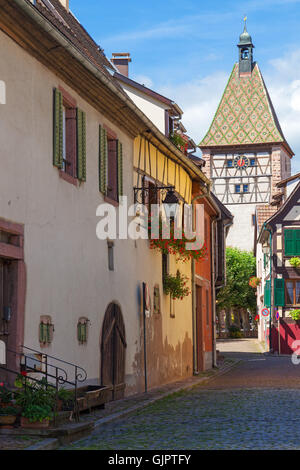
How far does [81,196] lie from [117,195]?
245 cm

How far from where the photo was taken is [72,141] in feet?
45.2

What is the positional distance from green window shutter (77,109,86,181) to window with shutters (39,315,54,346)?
284 cm

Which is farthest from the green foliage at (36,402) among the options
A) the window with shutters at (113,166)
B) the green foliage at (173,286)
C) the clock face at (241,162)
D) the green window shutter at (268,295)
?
the clock face at (241,162)

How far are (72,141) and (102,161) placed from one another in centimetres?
170

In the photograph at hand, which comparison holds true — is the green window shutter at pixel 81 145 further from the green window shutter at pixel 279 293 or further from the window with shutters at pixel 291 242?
the window with shutters at pixel 291 242

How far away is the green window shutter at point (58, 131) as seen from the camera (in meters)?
12.6

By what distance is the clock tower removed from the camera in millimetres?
74938

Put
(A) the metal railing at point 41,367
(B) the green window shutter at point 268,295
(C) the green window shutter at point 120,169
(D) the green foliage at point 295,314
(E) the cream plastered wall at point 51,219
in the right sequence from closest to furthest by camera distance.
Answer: (A) the metal railing at point 41,367
(E) the cream plastered wall at point 51,219
(C) the green window shutter at point 120,169
(D) the green foliage at point 295,314
(B) the green window shutter at point 268,295

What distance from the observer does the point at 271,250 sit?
150ft

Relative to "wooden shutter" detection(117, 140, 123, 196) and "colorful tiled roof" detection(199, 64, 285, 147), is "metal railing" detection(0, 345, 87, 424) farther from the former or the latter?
"colorful tiled roof" detection(199, 64, 285, 147)

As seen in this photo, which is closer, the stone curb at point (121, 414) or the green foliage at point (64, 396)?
the stone curb at point (121, 414)

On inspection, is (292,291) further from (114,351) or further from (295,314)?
(114,351)

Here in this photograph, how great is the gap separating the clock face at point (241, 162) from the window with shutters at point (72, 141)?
2442 inches

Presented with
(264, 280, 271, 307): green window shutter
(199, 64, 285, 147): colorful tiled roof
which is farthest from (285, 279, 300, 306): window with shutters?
(199, 64, 285, 147): colorful tiled roof
